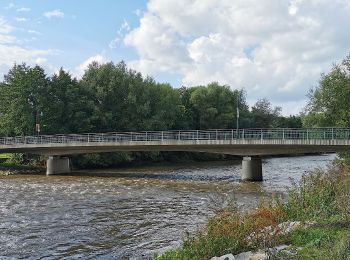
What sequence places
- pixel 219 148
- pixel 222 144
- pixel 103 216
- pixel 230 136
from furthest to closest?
pixel 219 148 → pixel 230 136 → pixel 222 144 → pixel 103 216

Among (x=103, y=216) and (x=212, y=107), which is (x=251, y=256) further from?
(x=212, y=107)

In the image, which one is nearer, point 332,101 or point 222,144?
point 222,144

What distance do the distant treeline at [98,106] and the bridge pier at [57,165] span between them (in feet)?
24.5

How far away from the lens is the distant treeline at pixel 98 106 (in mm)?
70625

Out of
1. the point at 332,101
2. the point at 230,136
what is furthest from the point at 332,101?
the point at 230,136

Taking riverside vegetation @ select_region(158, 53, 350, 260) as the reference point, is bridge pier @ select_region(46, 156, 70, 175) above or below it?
below

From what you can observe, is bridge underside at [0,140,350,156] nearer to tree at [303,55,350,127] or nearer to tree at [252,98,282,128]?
tree at [303,55,350,127]

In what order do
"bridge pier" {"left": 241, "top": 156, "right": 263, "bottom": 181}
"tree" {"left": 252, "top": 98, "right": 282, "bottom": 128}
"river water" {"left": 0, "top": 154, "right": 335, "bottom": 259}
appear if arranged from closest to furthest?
1. "river water" {"left": 0, "top": 154, "right": 335, "bottom": 259}
2. "bridge pier" {"left": 241, "top": 156, "right": 263, "bottom": 181}
3. "tree" {"left": 252, "top": 98, "right": 282, "bottom": 128}

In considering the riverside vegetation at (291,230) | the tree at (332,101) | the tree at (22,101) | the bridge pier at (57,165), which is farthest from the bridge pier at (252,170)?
the tree at (22,101)

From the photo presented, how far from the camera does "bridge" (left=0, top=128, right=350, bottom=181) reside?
4219 centimetres

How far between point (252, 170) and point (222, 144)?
418cm

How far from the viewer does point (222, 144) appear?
46500 millimetres

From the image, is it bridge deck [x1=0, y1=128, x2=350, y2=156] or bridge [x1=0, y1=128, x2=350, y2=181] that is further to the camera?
bridge [x1=0, y1=128, x2=350, y2=181]

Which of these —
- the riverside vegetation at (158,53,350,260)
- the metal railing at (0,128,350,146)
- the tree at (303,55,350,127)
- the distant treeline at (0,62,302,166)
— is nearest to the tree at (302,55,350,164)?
the tree at (303,55,350,127)
